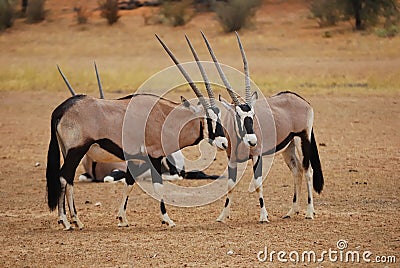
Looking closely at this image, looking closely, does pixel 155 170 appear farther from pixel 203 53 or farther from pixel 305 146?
pixel 203 53

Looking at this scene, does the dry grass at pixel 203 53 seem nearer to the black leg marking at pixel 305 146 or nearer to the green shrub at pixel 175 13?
the green shrub at pixel 175 13

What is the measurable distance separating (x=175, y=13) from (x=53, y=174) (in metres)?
25.0

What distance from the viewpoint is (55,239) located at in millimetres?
8453

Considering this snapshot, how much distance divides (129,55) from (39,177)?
1487 centimetres

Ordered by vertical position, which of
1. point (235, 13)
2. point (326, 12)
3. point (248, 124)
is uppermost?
point (248, 124)

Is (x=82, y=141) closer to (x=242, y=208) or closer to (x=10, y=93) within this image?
(x=242, y=208)

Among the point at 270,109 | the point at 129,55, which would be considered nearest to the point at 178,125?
the point at 270,109

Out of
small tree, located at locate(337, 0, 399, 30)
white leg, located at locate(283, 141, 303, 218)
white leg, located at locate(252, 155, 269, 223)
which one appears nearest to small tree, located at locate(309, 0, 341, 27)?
small tree, located at locate(337, 0, 399, 30)

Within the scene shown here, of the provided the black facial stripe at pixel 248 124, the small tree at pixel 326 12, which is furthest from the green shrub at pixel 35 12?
the black facial stripe at pixel 248 124

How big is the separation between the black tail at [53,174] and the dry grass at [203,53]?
37.8 feet

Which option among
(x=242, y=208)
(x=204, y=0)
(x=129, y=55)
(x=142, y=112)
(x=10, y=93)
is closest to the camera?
(x=142, y=112)

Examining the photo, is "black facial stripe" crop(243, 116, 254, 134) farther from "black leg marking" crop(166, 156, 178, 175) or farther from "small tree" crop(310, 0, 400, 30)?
"small tree" crop(310, 0, 400, 30)

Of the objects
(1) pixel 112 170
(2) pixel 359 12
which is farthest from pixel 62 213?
(2) pixel 359 12

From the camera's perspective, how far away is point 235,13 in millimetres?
31766
